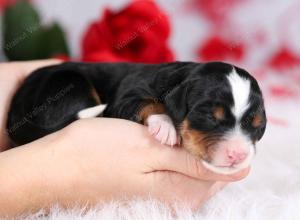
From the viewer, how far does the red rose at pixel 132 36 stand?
3.77 m

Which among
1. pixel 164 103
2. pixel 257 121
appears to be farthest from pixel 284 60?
pixel 257 121

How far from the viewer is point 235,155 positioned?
176cm

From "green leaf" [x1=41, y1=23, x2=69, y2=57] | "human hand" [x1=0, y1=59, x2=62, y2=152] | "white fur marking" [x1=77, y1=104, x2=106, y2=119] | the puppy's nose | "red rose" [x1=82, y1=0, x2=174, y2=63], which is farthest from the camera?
"green leaf" [x1=41, y1=23, x2=69, y2=57]

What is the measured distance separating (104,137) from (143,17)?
6.22ft

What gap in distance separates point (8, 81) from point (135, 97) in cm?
89

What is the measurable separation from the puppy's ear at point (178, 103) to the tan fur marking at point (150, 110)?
0.12 m

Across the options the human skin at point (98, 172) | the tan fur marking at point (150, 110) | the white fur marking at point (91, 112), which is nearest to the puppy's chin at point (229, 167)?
the human skin at point (98, 172)

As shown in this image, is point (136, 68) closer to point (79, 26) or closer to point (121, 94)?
point (121, 94)

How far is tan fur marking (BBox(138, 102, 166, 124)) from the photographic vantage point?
6.97 ft

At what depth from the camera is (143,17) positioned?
3783 mm

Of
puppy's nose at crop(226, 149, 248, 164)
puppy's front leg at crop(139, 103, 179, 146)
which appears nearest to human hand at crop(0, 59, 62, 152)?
puppy's front leg at crop(139, 103, 179, 146)

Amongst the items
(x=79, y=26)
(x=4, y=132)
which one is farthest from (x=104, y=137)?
(x=79, y=26)

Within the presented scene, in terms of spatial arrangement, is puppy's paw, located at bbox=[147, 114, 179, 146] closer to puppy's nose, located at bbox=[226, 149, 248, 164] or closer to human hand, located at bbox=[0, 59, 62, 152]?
puppy's nose, located at bbox=[226, 149, 248, 164]

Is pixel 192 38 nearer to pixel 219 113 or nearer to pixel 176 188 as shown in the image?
pixel 176 188
